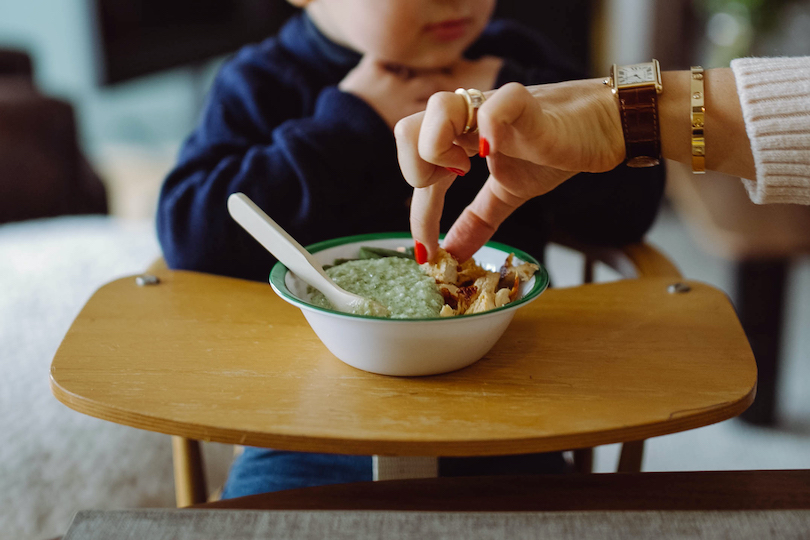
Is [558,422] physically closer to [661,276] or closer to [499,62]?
[661,276]

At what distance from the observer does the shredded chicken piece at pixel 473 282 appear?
1.91 feet

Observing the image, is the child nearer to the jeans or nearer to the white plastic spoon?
the jeans

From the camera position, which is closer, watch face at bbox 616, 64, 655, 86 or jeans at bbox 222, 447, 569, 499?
watch face at bbox 616, 64, 655, 86

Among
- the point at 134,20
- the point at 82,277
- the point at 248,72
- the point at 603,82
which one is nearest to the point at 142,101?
the point at 134,20

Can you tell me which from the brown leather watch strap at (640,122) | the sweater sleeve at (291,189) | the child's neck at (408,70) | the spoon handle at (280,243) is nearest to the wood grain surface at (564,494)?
the spoon handle at (280,243)

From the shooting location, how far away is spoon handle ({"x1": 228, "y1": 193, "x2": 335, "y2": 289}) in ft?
2.00

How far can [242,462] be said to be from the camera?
0.85 m

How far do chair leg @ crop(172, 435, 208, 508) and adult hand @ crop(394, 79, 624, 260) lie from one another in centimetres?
34

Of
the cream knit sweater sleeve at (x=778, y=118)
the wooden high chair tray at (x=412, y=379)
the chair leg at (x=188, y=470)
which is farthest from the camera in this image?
the chair leg at (x=188, y=470)

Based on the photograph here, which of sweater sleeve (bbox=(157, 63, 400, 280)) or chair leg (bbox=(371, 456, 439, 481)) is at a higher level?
sweater sleeve (bbox=(157, 63, 400, 280))

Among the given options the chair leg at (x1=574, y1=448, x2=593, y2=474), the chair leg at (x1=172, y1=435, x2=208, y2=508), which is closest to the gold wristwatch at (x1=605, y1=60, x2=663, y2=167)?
the chair leg at (x1=574, y1=448, x2=593, y2=474)

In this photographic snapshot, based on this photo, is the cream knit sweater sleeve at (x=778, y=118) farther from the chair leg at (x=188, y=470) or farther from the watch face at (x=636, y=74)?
the chair leg at (x=188, y=470)

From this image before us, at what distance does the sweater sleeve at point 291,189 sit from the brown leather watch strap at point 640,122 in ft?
1.14

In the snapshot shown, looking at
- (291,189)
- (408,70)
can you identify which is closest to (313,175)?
(291,189)
